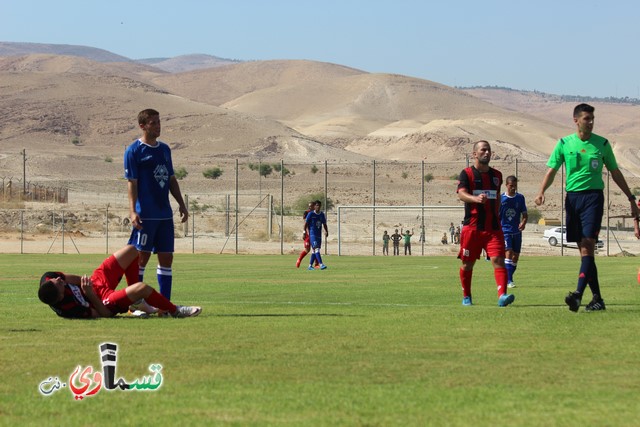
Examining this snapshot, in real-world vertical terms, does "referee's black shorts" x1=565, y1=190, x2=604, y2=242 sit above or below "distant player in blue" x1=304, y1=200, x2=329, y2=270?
above

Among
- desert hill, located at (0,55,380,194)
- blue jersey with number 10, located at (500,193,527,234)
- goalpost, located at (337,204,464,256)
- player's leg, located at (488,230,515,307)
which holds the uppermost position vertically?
desert hill, located at (0,55,380,194)

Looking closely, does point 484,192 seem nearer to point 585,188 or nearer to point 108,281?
point 585,188

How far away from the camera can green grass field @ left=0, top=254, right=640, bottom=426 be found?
21.7ft

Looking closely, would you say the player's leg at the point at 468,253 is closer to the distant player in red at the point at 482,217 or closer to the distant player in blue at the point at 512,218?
the distant player in red at the point at 482,217

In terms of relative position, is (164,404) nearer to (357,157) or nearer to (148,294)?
(148,294)

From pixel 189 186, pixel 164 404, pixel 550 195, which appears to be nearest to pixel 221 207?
pixel 189 186

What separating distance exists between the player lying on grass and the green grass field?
209mm

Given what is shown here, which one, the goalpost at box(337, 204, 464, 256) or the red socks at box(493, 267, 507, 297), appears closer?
the red socks at box(493, 267, 507, 297)

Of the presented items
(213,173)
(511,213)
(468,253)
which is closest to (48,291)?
(468,253)

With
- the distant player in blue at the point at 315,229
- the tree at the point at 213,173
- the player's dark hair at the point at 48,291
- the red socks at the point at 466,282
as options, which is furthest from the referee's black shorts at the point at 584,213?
the tree at the point at 213,173

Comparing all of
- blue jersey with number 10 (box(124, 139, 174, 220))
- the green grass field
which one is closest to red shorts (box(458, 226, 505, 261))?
the green grass field

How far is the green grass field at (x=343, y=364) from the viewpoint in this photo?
661 cm

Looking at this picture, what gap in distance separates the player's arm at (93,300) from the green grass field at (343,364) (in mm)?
246

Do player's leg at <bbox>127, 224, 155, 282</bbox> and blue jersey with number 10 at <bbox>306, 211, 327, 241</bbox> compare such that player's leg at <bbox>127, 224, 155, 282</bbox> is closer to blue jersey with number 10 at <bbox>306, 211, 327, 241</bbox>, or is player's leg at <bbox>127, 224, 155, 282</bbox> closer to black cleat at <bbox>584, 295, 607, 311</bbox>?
black cleat at <bbox>584, 295, 607, 311</bbox>
